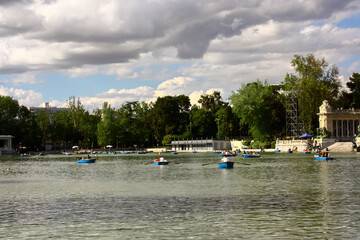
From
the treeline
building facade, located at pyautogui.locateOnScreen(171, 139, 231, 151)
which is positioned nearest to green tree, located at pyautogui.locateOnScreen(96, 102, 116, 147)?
the treeline

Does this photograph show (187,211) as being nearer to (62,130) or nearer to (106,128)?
(106,128)

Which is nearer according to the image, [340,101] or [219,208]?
[219,208]

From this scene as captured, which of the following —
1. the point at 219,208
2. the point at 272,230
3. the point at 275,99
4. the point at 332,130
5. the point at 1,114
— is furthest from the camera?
the point at 1,114

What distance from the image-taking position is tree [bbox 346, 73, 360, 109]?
153 m

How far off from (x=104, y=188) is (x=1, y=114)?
137306mm

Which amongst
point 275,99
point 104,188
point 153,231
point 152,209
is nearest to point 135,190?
point 104,188

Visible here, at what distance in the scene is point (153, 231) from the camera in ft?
86.3

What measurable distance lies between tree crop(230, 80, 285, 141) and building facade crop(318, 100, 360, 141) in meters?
15.9

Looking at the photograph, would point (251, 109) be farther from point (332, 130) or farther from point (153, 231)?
point (153, 231)

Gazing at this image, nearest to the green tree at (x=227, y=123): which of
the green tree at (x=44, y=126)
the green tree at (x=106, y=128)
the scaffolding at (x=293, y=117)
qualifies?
the scaffolding at (x=293, y=117)

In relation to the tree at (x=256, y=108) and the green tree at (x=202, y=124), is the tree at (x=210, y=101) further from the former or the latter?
the tree at (x=256, y=108)

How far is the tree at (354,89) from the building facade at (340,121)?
10.2 m

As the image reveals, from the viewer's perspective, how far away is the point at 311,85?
13500 centimetres

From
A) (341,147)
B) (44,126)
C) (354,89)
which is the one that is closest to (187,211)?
(341,147)
